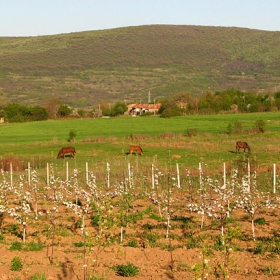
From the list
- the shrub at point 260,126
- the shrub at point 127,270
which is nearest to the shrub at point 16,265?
the shrub at point 127,270

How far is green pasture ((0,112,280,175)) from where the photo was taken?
31656 mm

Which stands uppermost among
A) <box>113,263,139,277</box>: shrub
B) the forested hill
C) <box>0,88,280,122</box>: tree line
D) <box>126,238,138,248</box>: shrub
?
the forested hill

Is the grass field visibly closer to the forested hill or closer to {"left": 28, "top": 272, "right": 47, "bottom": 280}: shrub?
{"left": 28, "top": 272, "right": 47, "bottom": 280}: shrub

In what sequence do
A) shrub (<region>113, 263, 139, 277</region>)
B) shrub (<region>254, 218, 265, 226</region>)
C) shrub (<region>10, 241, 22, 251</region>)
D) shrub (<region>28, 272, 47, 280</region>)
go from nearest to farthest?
shrub (<region>28, 272, 47, 280</region>)
shrub (<region>113, 263, 139, 277</region>)
shrub (<region>10, 241, 22, 251</region>)
shrub (<region>254, 218, 265, 226</region>)

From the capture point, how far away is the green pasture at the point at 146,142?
104ft

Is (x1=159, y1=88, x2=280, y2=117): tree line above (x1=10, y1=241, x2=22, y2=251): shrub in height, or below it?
above

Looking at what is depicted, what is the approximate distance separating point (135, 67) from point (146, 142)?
136 m

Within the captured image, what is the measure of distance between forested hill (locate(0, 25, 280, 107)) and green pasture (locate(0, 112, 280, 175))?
250 ft

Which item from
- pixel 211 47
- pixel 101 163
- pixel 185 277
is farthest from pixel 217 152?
pixel 211 47

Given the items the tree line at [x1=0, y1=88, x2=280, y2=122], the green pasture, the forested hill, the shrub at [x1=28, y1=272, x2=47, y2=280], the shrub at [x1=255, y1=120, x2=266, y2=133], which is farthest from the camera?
the forested hill

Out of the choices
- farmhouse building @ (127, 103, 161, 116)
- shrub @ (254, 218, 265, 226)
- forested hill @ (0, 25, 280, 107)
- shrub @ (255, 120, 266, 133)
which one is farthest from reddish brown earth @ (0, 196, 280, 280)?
forested hill @ (0, 25, 280, 107)

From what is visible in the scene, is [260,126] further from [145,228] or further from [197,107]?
[145,228]

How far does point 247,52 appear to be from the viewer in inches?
7525

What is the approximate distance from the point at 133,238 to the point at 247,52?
18421cm
